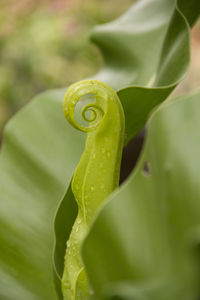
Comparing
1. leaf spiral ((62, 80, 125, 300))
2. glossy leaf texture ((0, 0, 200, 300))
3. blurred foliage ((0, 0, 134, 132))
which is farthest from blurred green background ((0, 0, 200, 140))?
leaf spiral ((62, 80, 125, 300))

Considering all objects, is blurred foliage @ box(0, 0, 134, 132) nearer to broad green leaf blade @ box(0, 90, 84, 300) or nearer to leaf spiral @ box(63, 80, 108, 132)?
broad green leaf blade @ box(0, 90, 84, 300)

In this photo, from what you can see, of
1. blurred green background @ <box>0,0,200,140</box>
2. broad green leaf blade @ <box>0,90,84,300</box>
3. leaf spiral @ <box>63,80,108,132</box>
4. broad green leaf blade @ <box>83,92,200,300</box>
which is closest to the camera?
broad green leaf blade @ <box>83,92,200,300</box>

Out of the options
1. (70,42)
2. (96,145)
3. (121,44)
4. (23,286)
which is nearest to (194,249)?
(96,145)

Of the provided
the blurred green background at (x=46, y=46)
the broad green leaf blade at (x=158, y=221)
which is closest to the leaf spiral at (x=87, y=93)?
the broad green leaf blade at (x=158, y=221)

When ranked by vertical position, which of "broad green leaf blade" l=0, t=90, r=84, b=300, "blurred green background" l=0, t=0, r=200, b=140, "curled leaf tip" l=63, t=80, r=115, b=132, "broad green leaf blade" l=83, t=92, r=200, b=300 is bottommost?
"blurred green background" l=0, t=0, r=200, b=140

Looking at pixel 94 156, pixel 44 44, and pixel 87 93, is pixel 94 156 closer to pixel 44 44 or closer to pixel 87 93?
pixel 87 93

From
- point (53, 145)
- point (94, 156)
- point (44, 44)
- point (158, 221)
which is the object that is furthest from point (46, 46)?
point (158, 221)

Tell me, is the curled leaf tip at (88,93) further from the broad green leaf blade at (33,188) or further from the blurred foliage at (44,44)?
the blurred foliage at (44,44)
